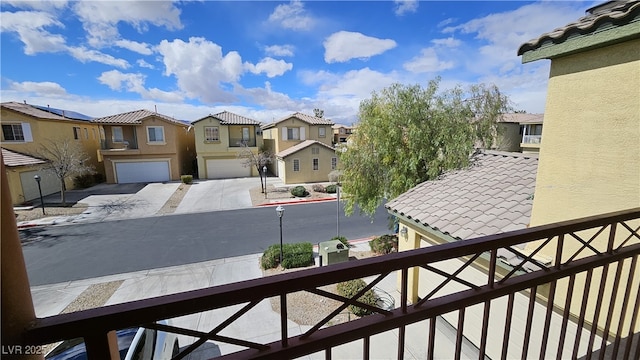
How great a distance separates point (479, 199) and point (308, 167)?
18032mm

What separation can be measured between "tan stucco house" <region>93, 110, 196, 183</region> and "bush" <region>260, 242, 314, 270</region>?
1811 centimetres

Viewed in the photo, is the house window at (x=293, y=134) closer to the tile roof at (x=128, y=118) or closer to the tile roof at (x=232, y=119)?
the tile roof at (x=232, y=119)

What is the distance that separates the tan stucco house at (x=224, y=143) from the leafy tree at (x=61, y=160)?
8.18 metres

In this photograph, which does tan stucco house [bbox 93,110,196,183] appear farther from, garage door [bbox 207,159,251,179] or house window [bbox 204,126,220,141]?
garage door [bbox 207,159,251,179]

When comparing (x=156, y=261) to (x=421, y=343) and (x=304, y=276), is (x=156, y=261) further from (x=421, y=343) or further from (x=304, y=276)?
(x=304, y=276)

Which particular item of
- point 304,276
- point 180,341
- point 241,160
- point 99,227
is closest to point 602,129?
point 304,276

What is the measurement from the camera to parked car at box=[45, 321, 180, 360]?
3.90 metres

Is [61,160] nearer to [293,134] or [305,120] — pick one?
[293,134]

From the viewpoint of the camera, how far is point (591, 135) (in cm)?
310

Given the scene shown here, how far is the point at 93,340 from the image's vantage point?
1119mm

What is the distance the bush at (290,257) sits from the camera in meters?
9.11

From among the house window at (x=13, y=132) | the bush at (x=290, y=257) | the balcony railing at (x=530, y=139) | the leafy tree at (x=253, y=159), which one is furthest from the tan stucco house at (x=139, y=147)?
the balcony railing at (x=530, y=139)

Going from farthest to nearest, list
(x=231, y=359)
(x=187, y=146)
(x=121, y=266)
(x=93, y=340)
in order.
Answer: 1. (x=187, y=146)
2. (x=121, y=266)
3. (x=231, y=359)
4. (x=93, y=340)

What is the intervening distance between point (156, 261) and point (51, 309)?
2.86 metres
